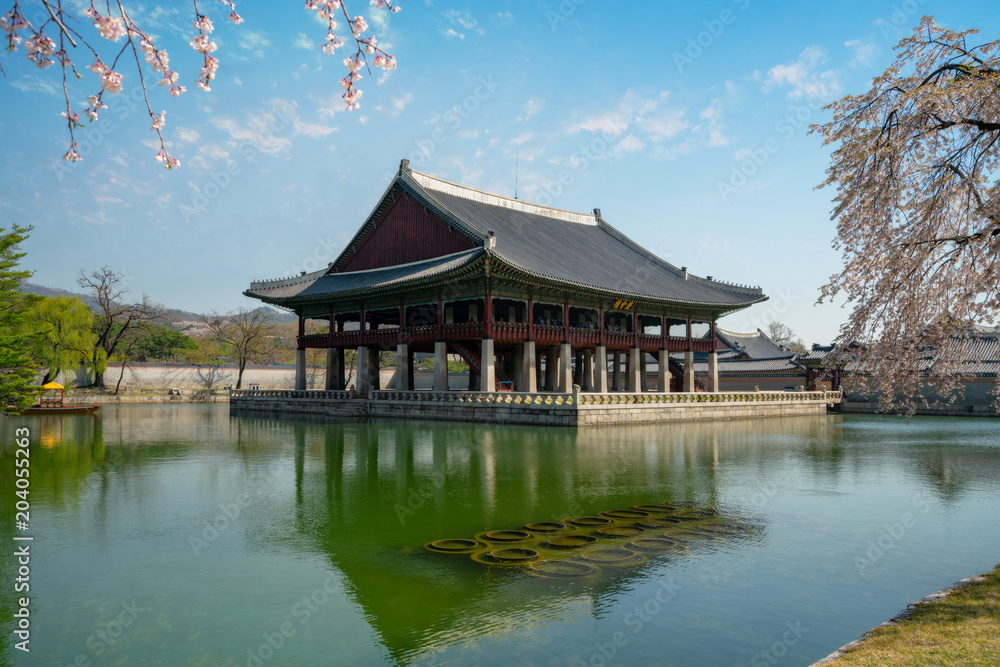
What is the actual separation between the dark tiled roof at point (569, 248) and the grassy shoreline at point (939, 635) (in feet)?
89.3

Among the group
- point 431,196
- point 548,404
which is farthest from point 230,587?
point 431,196

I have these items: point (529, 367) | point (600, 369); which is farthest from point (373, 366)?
point (600, 369)

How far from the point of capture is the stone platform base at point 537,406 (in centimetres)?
3028

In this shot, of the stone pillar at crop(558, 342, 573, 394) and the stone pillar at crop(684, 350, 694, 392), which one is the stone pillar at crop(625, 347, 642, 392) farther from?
the stone pillar at crop(558, 342, 573, 394)

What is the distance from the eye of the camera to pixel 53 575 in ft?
27.1

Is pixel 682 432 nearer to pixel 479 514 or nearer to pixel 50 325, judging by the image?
pixel 479 514

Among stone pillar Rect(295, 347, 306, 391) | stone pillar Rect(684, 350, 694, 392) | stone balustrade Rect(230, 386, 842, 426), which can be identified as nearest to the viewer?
stone balustrade Rect(230, 386, 842, 426)

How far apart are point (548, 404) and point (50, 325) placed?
44568 mm

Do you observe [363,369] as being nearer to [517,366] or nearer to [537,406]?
[517,366]

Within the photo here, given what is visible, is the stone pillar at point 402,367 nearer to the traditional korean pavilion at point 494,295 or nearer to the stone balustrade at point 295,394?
the traditional korean pavilion at point 494,295

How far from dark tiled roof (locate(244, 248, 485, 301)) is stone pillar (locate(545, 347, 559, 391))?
11012mm

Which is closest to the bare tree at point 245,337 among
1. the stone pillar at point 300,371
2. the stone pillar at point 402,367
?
Answer: the stone pillar at point 300,371

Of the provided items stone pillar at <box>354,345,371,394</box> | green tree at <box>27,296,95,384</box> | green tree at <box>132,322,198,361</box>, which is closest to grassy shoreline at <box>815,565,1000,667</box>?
stone pillar at <box>354,345,371,394</box>

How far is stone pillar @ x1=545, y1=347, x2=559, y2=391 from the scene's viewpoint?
44.6m
